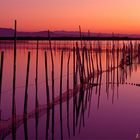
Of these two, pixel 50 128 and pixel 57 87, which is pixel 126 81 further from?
pixel 50 128

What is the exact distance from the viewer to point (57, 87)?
17562mm

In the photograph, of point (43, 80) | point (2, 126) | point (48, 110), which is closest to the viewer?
point (2, 126)

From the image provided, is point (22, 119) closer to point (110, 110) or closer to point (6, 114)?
point (6, 114)

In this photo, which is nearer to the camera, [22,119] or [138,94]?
[22,119]

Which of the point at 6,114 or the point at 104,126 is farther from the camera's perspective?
the point at 6,114

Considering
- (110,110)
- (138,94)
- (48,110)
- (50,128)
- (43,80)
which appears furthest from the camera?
(43,80)

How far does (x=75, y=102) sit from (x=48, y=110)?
2.20 metres

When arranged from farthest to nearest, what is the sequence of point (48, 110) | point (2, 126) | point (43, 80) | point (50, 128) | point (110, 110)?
point (43, 80) → point (110, 110) → point (48, 110) → point (50, 128) → point (2, 126)

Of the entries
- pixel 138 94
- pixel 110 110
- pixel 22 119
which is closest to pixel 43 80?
pixel 138 94

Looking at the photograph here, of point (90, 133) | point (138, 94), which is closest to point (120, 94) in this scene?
point (138, 94)

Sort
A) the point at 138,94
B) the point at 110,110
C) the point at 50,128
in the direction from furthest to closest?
the point at 138,94 < the point at 110,110 < the point at 50,128

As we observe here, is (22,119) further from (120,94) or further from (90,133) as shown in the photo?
(120,94)

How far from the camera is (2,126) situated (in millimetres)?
9586

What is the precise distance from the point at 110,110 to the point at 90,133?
123 inches
